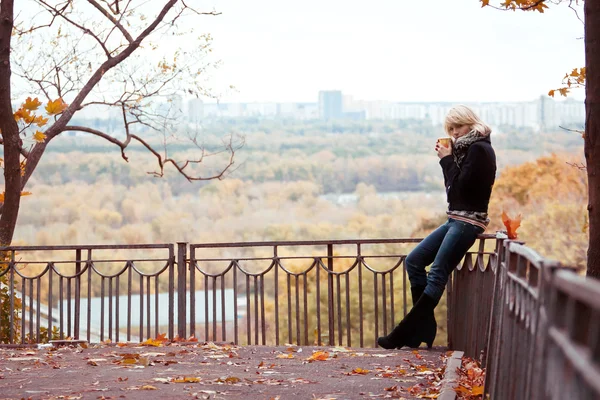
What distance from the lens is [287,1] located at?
64188mm

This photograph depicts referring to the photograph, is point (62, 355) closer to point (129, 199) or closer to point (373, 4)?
point (129, 199)

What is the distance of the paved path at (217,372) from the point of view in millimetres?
5508

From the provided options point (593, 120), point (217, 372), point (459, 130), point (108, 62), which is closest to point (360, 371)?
point (217, 372)

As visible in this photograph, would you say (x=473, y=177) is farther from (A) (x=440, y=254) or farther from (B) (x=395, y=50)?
(B) (x=395, y=50)

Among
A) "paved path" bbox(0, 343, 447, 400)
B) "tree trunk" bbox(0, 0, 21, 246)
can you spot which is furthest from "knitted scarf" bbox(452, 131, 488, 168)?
"tree trunk" bbox(0, 0, 21, 246)

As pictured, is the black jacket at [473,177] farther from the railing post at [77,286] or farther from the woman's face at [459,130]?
the railing post at [77,286]

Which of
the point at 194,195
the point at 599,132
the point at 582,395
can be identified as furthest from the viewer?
the point at 194,195

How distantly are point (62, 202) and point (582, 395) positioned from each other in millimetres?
54688

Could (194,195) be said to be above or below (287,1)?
below

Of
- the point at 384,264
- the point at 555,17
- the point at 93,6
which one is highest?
the point at 555,17

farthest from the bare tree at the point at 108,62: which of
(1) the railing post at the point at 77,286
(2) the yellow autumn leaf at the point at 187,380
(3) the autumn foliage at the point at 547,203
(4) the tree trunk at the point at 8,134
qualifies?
(3) the autumn foliage at the point at 547,203

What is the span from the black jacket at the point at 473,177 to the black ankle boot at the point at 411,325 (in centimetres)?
86

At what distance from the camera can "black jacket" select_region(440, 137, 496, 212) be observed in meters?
6.96

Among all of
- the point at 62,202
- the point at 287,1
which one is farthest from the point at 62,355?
the point at 287,1
